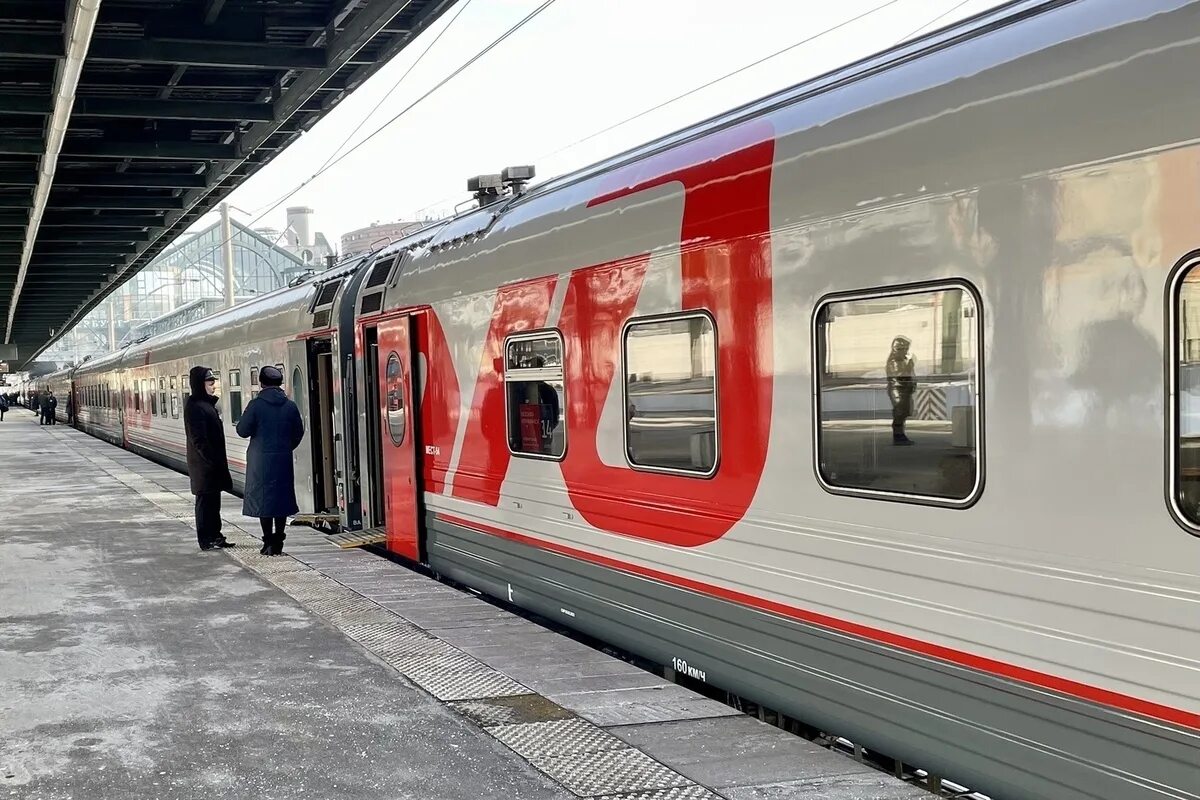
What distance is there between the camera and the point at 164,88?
1283 cm

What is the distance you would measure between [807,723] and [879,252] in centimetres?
198

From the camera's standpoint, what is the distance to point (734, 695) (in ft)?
16.7

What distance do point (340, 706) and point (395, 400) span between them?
395 cm

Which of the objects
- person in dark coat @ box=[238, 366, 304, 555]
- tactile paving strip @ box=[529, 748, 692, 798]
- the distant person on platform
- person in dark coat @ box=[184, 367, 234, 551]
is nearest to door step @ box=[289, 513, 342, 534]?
person in dark coat @ box=[184, 367, 234, 551]

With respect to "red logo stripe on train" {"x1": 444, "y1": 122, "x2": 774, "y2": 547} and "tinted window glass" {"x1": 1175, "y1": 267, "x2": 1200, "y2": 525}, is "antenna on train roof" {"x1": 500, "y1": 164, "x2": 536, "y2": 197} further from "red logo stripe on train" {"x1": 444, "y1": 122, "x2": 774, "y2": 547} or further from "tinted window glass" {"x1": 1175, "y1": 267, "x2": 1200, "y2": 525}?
"tinted window glass" {"x1": 1175, "y1": 267, "x2": 1200, "y2": 525}

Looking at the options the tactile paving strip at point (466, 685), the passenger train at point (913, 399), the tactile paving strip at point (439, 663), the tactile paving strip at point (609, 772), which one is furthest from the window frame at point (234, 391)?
the tactile paving strip at point (609, 772)

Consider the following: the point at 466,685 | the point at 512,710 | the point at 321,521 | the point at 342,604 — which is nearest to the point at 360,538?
the point at 321,521

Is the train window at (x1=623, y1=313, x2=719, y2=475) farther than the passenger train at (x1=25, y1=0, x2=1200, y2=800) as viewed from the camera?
Yes

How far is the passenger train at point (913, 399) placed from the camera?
9.95ft

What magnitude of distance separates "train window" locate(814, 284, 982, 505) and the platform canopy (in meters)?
7.25

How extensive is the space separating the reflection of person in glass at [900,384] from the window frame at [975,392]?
0.19 m

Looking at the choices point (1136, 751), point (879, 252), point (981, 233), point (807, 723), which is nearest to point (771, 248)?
point (879, 252)

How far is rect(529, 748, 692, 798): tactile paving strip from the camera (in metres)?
4.00

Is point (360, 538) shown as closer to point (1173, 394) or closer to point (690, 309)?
point (690, 309)
